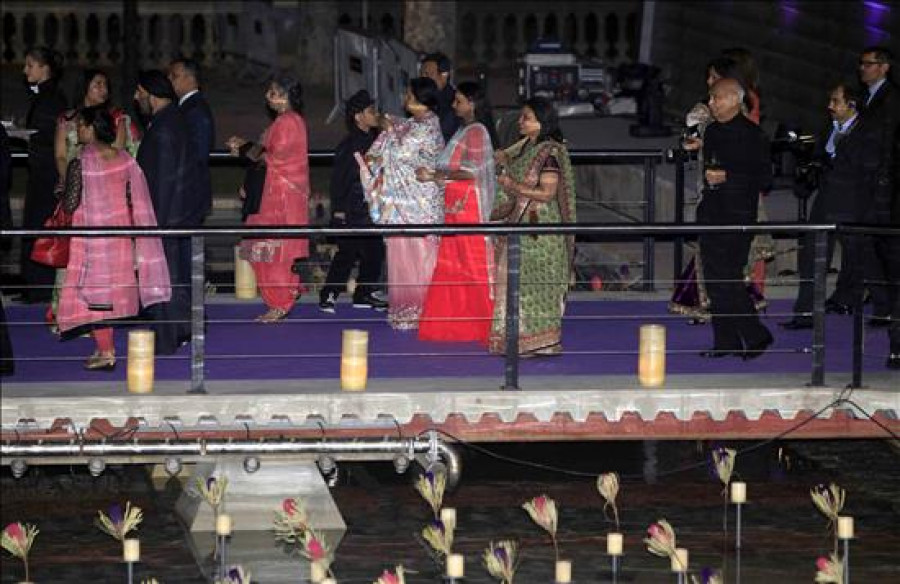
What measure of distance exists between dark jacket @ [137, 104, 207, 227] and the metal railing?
1004mm

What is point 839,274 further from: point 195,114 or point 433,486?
point 195,114

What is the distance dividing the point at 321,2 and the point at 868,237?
22242 mm

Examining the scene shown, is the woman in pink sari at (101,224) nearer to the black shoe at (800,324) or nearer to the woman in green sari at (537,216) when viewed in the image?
the woman in green sari at (537,216)

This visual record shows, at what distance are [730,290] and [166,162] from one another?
123 inches

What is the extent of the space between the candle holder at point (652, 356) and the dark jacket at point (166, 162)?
2.56 metres

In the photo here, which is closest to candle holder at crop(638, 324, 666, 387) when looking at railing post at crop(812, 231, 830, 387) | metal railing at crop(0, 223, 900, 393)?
metal railing at crop(0, 223, 900, 393)

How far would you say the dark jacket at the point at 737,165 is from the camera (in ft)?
44.9

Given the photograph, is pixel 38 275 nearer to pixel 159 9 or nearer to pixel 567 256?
pixel 567 256

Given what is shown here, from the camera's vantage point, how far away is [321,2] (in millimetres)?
35875

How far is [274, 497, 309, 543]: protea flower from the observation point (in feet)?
40.0

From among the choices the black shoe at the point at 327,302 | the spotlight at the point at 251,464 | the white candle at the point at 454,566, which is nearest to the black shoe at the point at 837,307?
the black shoe at the point at 327,302

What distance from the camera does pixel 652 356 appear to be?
1309 centimetres

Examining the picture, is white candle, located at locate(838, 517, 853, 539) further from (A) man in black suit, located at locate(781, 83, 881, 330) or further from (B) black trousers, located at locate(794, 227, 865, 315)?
(B) black trousers, located at locate(794, 227, 865, 315)

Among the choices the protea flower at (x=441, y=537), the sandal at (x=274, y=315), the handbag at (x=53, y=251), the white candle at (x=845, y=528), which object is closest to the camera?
the protea flower at (x=441, y=537)
